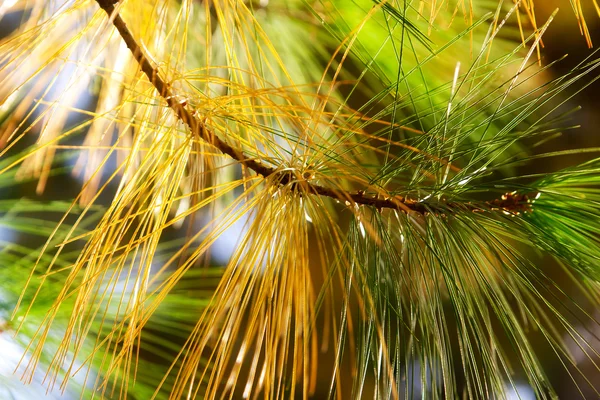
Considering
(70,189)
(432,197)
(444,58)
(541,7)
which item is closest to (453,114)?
(432,197)

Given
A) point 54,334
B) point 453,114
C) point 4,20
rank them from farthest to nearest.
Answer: point 4,20 → point 54,334 → point 453,114

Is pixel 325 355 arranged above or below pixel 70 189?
below

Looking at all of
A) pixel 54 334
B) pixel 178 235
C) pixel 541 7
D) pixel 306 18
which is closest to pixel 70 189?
pixel 178 235

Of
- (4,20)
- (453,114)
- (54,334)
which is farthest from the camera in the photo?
(4,20)

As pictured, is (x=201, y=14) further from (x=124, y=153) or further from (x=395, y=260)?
(x=395, y=260)

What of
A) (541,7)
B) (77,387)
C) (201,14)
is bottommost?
(77,387)

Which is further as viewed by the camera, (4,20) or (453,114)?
(4,20)
